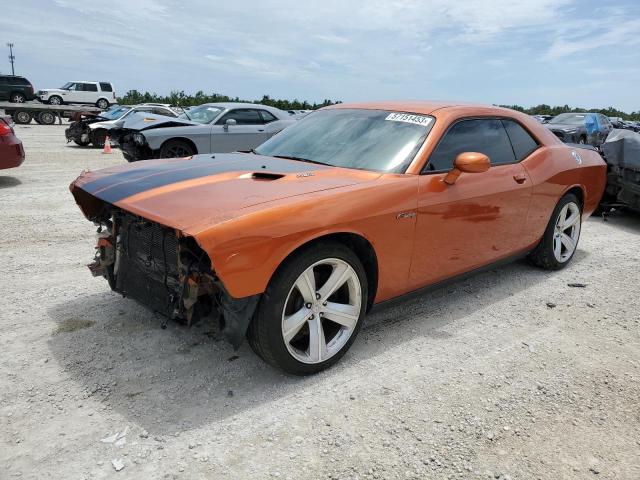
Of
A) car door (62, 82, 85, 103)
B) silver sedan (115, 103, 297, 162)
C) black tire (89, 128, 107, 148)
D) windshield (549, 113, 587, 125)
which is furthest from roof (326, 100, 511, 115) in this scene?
car door (62, 82, 85, 103)

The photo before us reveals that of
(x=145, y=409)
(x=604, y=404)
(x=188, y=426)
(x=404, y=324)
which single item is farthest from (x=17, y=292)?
(x=604, y=404)

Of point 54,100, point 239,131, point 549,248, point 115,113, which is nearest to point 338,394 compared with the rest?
point 549,248

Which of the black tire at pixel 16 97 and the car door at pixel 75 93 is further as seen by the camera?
the car door at pixel 75 93

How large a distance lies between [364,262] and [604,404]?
1.54m

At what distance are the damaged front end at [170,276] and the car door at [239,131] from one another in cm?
→ 788

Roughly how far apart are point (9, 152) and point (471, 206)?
7.94m

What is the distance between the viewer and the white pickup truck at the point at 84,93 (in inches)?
1334

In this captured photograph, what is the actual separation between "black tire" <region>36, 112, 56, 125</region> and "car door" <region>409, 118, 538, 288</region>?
2897cm

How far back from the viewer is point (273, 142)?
4.15m

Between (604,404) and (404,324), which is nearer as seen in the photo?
(604,404)

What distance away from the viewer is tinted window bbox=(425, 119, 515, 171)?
11.5 feet

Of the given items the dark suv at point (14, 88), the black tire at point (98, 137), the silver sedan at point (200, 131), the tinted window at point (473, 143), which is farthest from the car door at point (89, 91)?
the tinted window at point (473, 143)

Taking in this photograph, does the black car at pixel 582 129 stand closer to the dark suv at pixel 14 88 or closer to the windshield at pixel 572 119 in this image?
the windshield at pixel 572 119

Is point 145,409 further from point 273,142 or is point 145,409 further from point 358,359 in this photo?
point 273,142
